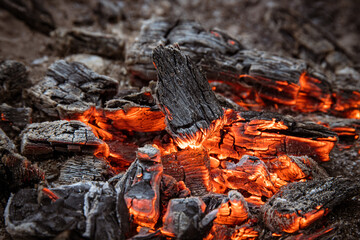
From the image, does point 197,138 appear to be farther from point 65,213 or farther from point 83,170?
point 65,213

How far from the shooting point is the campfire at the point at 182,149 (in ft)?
6.39

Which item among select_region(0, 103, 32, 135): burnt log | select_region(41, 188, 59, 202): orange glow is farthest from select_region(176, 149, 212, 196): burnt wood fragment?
select_region(0, 103, 32, 135): burnt log

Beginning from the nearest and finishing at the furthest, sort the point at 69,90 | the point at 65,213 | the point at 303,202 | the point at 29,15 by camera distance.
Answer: the point at 65,213 < the point at 303,202 < the point at 69,90 < the point at 29,15

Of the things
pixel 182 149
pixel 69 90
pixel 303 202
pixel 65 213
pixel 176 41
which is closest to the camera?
pixel 65 213

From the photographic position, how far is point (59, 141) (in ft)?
7.90

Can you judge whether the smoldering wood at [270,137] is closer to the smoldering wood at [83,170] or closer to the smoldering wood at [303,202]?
the smoldering wood at [303,202]


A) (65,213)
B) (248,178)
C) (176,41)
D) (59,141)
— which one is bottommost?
(65,213)

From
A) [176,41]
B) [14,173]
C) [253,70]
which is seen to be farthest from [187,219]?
[176,41]

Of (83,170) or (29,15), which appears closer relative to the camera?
(83,170)

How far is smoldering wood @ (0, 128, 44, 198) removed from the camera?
6.95ft

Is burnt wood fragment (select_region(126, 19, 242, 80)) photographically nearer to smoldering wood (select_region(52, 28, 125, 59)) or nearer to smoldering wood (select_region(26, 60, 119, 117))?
smoldering wood (select_region(26, 60, 119, 117))

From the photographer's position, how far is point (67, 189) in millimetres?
2061

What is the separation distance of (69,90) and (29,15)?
8.31 ft

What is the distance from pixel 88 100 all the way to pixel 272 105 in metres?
2.44
